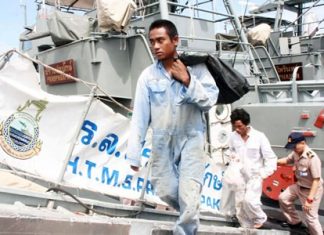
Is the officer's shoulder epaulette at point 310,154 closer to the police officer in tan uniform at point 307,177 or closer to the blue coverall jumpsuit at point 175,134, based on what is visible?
the police officer in tan uniform at point 307,177

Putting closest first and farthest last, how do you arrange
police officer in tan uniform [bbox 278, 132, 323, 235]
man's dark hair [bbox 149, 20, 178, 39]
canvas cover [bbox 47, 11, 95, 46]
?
man's dark hair [bbox 149, 20, 178, 39], police officer in tan uniform [bbox 278, 132, 323, 235], canvas cover [bbox 47, 11, 95, 46]

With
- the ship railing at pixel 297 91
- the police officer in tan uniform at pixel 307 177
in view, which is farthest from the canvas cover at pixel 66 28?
the police officer in tan uniform at pixel 307 177

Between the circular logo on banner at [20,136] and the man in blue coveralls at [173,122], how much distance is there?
5.08 feet

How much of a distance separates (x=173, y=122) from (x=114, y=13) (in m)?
4.39

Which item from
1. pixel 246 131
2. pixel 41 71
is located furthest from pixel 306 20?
pixel 246 131

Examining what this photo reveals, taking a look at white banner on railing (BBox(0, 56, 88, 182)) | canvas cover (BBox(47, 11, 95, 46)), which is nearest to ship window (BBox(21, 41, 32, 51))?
canvas cover (BBox(47, 11, 95, 46))

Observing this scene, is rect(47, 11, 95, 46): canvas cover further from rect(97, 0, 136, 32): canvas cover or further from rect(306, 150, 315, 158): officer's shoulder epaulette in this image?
rect(306, 150, 315, 158): officer's shoulder epaulette

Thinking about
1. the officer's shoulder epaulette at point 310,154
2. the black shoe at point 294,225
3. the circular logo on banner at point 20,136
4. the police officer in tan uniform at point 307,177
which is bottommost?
the black shoe at point 294,225

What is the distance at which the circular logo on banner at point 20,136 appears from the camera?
431cm

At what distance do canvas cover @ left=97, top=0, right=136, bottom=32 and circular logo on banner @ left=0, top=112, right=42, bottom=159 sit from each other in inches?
127

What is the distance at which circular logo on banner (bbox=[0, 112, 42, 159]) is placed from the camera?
431 centimetres

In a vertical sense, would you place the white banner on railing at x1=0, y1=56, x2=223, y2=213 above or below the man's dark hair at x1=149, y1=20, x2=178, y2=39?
below

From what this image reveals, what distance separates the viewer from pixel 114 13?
7.06m

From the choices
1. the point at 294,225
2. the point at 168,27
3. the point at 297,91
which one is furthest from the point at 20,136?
the point at 297,91
